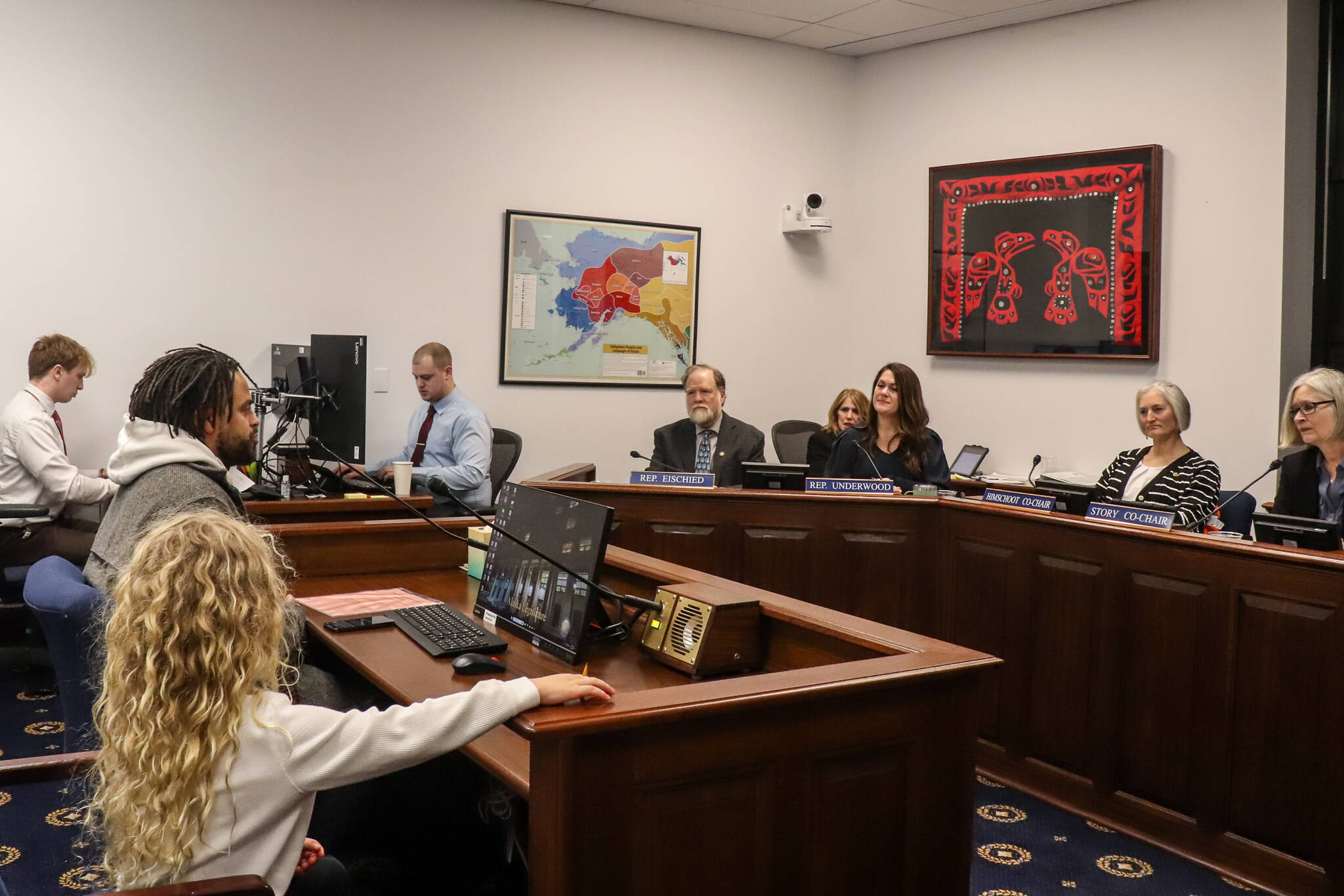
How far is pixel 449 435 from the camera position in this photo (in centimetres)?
525

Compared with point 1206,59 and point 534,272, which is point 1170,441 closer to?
point 1206,59

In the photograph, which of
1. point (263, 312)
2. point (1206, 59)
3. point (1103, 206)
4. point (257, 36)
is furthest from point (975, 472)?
point (257, 36)

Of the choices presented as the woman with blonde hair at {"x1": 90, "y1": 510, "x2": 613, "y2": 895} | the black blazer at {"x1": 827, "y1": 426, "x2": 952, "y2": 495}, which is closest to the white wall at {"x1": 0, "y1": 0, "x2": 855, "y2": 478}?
the black blazer at {"x1": 827, "y1": 426, "x2": 952, "y2": 495}

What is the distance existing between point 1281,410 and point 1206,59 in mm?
1670

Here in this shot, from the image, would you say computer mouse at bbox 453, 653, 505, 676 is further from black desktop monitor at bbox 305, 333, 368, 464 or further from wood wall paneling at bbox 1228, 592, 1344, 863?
black desktop monitor at bbox 305, 333, 368, 464

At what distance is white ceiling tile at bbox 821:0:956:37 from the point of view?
5699 mm

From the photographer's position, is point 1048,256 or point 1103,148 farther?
point 1048,256

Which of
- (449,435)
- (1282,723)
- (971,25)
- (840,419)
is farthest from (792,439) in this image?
(1282,723)

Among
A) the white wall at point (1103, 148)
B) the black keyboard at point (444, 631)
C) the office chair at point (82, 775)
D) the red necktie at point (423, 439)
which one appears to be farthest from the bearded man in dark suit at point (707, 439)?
the office chair at point (82, 775)

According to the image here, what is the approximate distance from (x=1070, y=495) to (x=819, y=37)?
12.3 feet

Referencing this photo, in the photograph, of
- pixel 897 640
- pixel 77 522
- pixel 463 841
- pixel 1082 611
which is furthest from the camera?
pixel 77 522

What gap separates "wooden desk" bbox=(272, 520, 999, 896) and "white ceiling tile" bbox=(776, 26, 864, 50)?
482 cm

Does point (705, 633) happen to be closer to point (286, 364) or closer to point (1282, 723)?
point (1282, 723)

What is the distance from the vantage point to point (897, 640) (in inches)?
82.0
